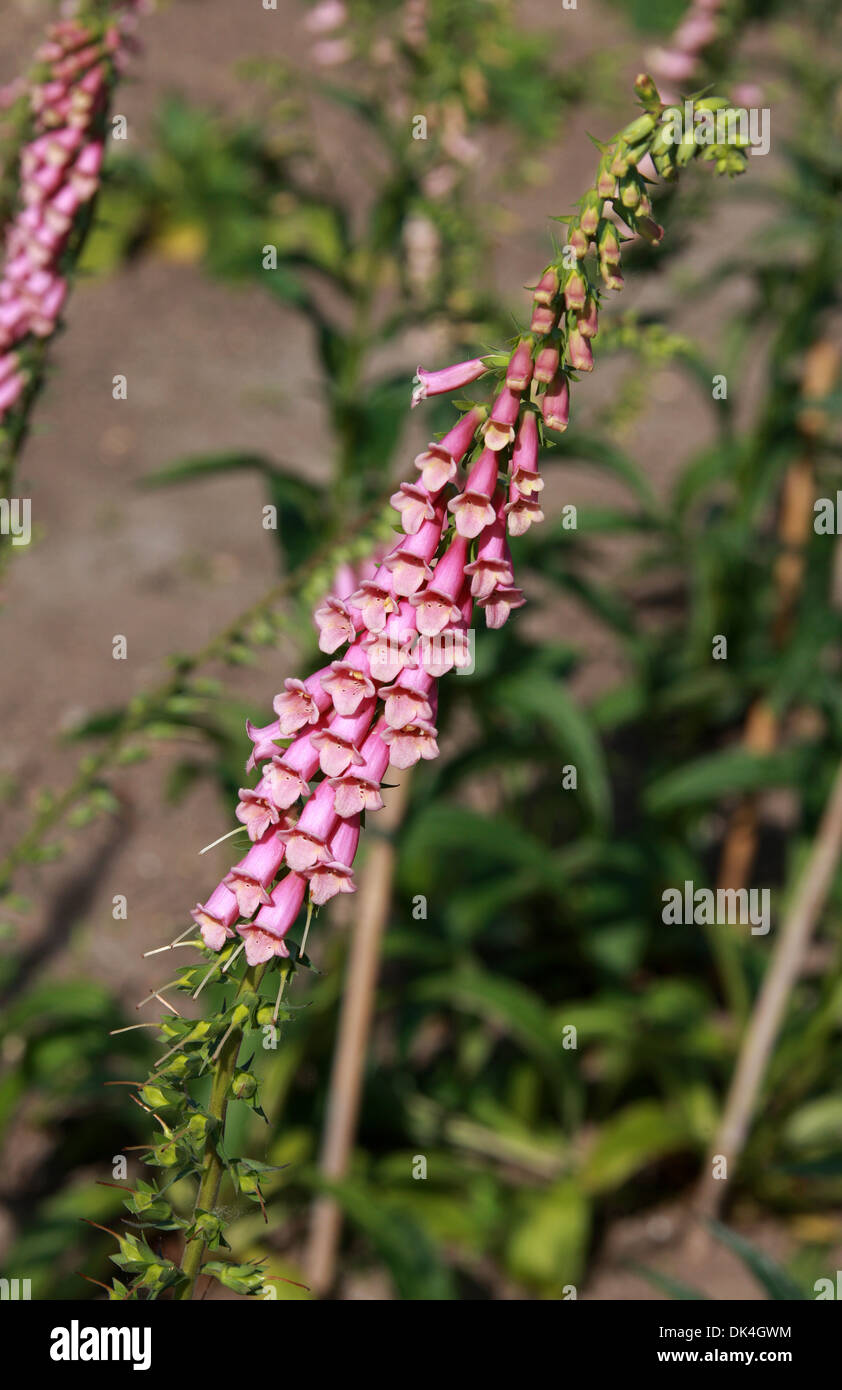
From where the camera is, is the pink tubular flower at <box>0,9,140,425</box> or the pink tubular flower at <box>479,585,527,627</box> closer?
the pink tubular flower at <box>479,585,527,627</box>

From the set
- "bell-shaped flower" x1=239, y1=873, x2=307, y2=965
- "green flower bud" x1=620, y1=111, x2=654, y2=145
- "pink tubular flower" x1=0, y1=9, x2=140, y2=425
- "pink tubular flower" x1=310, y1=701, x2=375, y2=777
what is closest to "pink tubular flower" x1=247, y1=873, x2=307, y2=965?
"bell-shaped flower" x1=239, y1=873, x2=307, y2=965

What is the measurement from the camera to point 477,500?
1.01m

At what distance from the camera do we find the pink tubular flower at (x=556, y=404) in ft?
3.30

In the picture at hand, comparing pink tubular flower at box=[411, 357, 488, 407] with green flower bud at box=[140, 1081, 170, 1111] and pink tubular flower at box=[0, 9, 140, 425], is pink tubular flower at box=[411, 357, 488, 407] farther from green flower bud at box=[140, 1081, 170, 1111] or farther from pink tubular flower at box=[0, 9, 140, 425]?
pink tubular flower at box=[0, 9, 140, 425]

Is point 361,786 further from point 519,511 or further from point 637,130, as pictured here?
point 637,130

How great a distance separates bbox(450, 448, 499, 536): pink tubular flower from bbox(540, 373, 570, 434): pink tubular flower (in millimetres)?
53

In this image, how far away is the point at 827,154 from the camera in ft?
11.7

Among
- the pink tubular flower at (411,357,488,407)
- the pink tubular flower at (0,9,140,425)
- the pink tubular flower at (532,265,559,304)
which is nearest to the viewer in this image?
the pink tubular flower at (532,265,559,304)

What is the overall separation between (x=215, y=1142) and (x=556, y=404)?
67cm

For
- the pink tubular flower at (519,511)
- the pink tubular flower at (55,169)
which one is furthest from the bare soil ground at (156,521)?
the pink tubular flower at (519,511)

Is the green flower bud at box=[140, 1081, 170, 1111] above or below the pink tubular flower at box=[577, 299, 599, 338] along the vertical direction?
below

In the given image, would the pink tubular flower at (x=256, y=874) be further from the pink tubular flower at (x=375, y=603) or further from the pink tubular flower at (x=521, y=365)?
the pink tubular flower at (x=521, y=365)

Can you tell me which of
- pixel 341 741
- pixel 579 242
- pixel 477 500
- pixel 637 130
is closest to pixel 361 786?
pixel 341 741

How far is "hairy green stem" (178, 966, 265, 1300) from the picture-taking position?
101 centimetres
